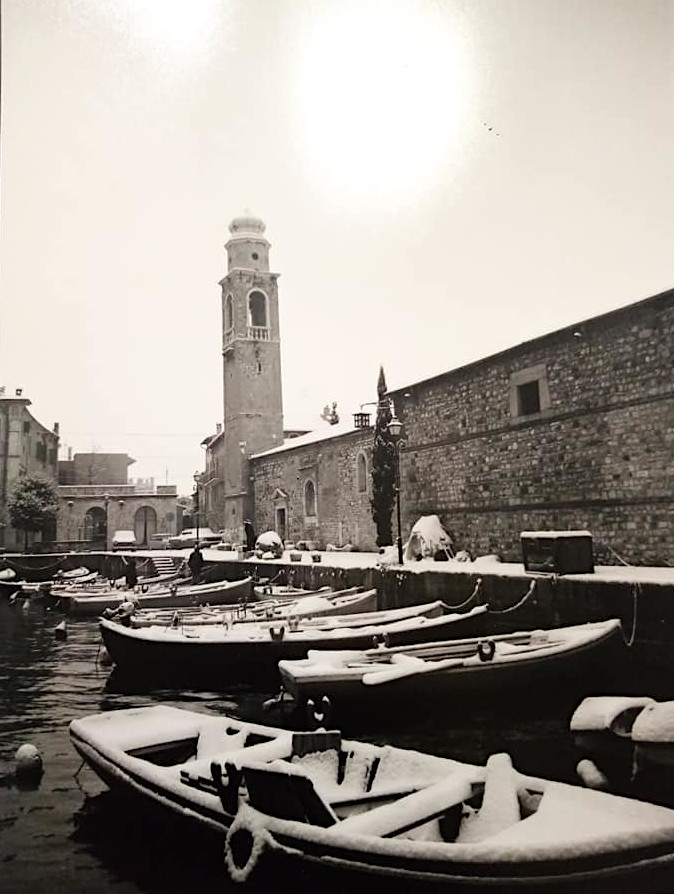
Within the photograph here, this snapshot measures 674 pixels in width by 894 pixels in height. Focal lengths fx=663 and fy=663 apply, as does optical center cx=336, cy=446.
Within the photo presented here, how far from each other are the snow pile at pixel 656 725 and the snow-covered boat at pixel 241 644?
188 inches

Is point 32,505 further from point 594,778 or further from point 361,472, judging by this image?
point 594,778

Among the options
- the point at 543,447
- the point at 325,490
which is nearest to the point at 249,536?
the point at 325,490

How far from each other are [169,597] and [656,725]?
41.0ft

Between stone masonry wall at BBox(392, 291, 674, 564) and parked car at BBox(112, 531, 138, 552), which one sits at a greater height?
stone masonry wall at BBox(392, 291, 674, 564)

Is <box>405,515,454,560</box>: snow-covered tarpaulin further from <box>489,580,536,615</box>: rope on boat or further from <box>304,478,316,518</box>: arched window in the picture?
<box>304,478,316,518</box>: arched window

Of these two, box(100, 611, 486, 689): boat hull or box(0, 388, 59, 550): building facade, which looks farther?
box(0, 388, 59, 550): building facade

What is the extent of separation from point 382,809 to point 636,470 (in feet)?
29.1

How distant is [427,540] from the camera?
48.6 feet

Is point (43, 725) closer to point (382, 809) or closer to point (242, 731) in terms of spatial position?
point (242, 731)

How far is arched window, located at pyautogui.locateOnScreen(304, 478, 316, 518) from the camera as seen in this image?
79.5ft

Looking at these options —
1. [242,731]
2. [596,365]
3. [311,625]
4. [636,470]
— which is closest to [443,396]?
[596,365]

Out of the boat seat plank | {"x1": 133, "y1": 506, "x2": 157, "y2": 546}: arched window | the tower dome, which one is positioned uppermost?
the tower dome

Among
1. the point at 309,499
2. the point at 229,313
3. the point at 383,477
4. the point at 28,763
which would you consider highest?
the point at 229,313

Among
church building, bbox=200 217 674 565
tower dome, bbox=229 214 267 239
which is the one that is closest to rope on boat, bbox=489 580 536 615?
church building, bbox=200 217 674 565
